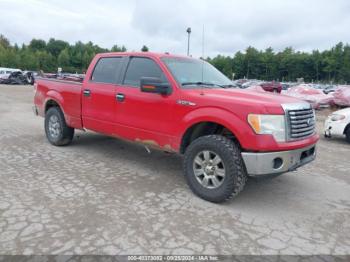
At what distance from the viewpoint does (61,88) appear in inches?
257

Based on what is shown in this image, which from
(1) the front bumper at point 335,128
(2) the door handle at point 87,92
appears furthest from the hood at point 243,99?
(1) the front bumper at point 335,128

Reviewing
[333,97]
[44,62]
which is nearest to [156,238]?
[333,97]

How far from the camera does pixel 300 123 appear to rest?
4172mm

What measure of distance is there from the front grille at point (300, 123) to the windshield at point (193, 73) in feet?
4.53

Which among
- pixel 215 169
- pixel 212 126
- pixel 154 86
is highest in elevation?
pixel 154 86

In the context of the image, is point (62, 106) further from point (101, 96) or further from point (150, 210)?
point (150, 210)

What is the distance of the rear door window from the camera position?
5027mm

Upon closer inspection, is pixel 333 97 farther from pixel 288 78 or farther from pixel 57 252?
pixel 288 78

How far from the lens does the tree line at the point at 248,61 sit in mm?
80750

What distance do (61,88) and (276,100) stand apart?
4213mm

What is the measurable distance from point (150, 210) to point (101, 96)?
8.15 feet

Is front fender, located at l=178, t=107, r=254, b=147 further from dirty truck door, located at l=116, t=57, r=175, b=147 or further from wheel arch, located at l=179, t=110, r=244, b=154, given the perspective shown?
dirty truck door, located at l=116, t=57, r=175, b=147

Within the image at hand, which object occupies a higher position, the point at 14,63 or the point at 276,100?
the point at 14,63

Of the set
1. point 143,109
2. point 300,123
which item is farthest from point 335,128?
point 143,109
